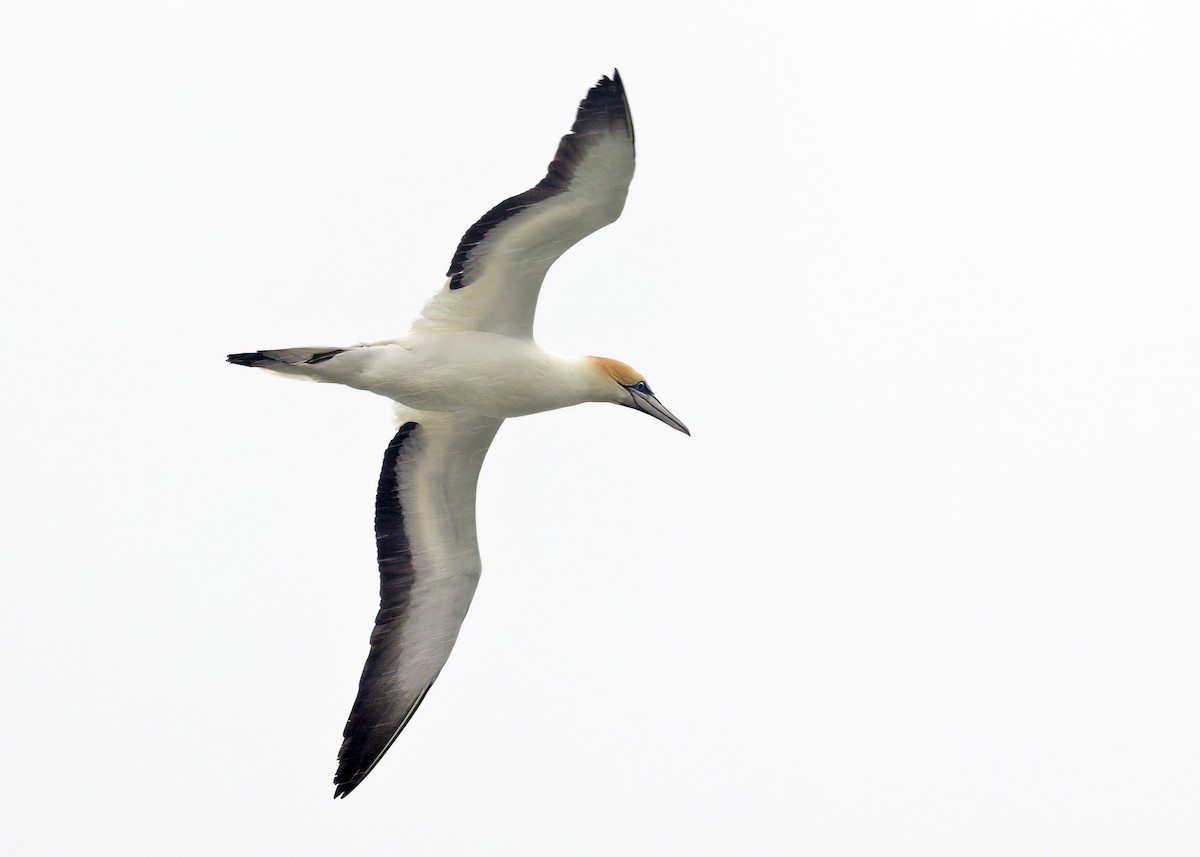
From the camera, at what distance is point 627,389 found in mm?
16516

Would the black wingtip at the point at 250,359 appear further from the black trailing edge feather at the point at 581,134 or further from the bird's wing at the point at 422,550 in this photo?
the black trailing edge feather at the point at 581,134

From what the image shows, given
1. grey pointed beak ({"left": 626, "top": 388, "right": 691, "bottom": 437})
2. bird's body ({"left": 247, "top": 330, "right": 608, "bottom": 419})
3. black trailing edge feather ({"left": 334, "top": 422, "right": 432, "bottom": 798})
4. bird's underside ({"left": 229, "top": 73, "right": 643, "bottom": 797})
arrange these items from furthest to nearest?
grey pointed beak ({"left": 626, "top": 388, "right": 691, "bottom": 437}), black trailing edge feather ({"left": 334, "top": 422, "right": 432, "bottom": 798}), bird's body ({"left": 247, "top": 330, "right": 608, "bottom": 419}), bird's underside ({"left": 229, "top": 73, "right": 643, "bottom": 797})

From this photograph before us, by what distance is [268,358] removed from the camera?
1536cm

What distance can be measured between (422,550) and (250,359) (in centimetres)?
293

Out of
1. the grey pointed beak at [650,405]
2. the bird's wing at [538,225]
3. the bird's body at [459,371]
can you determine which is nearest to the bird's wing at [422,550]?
the bird's body at [459,371]

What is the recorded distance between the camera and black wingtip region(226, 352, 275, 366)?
15.4 m

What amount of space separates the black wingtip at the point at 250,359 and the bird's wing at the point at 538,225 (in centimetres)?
157

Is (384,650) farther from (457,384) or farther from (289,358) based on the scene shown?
(289,358)

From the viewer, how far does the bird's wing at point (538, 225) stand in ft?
46.6

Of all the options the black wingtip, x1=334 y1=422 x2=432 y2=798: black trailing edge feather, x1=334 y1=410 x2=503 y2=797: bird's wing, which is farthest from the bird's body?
x1=334 y1=422 x2=432 y2=798: black trailing edge feather

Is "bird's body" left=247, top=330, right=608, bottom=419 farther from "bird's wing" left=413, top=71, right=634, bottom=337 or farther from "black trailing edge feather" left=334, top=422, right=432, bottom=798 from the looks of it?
"black trailing edge feather" left=334, top=422, right=432, bottom=798

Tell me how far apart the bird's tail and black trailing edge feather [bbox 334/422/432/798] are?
166 cm

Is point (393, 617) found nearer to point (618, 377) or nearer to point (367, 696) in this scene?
point (367, 696)

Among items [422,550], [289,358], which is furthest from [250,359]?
[422,550]
